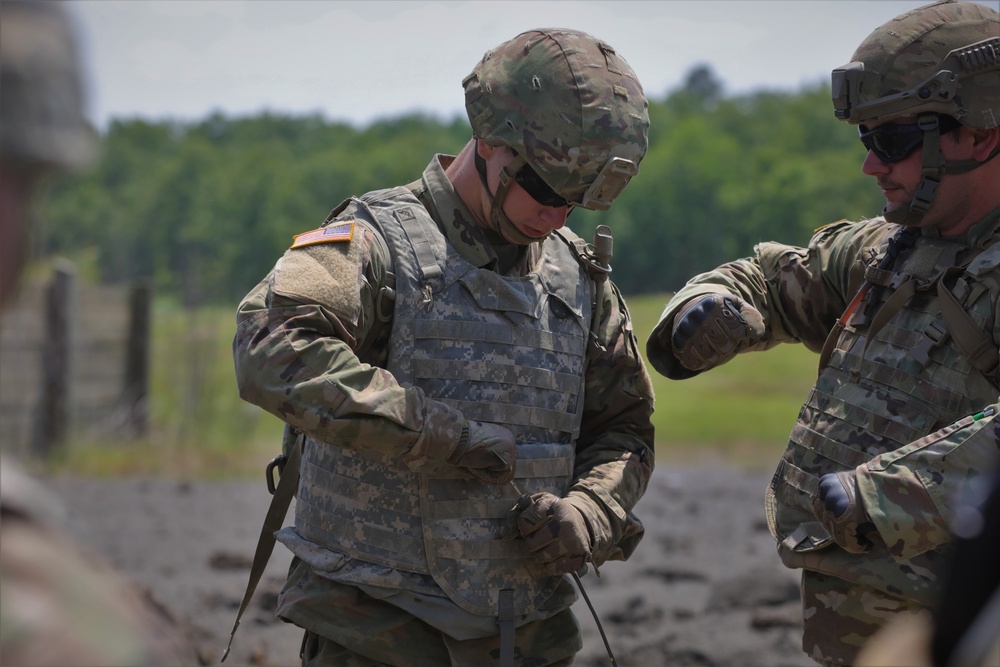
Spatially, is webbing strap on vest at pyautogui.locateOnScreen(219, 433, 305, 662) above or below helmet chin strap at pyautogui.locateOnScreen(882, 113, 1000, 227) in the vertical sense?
below

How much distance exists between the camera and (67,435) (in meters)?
11.6

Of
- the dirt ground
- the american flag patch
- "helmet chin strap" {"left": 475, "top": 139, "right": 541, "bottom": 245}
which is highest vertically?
"helmet chin strap" {"left": 475, "top": 139, "right": 541, "bottom": 245}

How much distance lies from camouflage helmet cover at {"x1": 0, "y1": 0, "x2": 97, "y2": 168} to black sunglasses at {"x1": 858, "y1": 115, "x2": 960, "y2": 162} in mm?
2685

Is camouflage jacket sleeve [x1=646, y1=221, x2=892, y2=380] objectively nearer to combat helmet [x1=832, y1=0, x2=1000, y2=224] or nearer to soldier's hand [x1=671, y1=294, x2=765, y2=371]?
soldier's hand [x1=671, y1=294, x2=765, y2=371]

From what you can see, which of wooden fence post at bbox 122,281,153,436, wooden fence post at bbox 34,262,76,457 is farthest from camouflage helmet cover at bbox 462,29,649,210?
wooden fence post at bbox 122,281,153,436

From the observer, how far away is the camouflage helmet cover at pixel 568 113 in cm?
329

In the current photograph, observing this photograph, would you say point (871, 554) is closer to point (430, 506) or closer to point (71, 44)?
point (430, 506)

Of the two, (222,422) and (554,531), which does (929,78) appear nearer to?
(554,531)

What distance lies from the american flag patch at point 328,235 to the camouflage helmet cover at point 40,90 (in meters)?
1.88

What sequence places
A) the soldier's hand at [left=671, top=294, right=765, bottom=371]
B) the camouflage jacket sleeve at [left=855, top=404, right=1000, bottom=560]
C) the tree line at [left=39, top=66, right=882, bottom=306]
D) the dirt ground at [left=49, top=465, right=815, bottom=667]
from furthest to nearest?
the tree line at [left=39, top=66, right=882, bottom=306] < the dirt ground at [left=49, top=465, right=815, bottom=667] < the soldier's hand at [left=671, top=294, right=765, bottom=371] < the camouflage jacket sleeve at [left=855, top=404, right=1000, bottom=560]

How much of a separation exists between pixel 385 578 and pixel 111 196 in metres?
46.7

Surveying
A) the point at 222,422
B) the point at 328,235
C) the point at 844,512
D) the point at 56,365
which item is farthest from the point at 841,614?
the point at 222,422

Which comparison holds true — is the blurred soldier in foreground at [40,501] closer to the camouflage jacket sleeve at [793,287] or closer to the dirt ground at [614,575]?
the camouflage jacket sleeve at [793,287]

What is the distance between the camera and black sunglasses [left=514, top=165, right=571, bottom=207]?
338 cm
